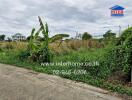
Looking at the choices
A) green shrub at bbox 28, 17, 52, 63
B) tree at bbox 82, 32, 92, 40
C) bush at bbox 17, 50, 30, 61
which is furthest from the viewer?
tree at bbox 82, 32, 92, 40

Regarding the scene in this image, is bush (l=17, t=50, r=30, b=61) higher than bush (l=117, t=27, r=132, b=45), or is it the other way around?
bush (l=117, t=27, r=132, b=45)

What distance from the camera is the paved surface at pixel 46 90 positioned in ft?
17.5

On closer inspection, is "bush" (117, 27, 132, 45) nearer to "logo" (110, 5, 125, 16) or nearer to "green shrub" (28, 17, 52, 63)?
"logo" (110, 5, 125, 16)

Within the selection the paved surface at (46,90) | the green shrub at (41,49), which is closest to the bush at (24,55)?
the green shrub at (41,49)

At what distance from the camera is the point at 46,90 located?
5906mm

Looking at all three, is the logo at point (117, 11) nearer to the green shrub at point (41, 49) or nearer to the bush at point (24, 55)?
the green shrub at point (41, 49)

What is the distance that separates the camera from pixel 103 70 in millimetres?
8070

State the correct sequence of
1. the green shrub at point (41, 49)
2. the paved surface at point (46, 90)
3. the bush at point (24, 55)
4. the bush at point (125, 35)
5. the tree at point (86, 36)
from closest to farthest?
the paved surface at point (46, 90) < the bush at point (125, 35) < the green shrub at point (41, 49) < the bush at point (24, 55) < the tree at point (86, 36)

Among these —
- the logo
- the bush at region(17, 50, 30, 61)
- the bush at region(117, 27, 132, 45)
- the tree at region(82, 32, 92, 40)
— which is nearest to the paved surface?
the bush at region(117, 27, 132, 45)

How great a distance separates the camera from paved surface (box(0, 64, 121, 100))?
534 centimetres

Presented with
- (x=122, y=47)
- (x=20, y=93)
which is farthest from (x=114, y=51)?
(x=20, y=93)

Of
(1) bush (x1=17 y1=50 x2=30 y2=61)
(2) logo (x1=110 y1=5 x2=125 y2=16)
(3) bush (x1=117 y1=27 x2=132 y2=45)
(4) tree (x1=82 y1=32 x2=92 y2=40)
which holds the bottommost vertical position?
(1) bush (x1=17 y1=50 x2=30 y2=61)

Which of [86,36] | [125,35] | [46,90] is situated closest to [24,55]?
[125,35]

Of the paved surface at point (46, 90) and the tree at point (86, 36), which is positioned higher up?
the tree at point (86, 36)
